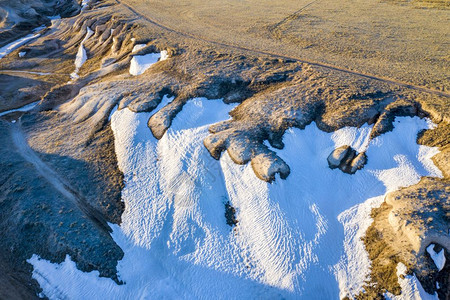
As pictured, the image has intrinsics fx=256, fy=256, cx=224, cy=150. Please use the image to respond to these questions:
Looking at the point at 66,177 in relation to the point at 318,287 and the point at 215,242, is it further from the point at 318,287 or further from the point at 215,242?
the point at 318,287

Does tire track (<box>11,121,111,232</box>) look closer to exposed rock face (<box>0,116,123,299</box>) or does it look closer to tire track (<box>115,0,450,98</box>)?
exposed rock face (<box>0,116,123,299</box>)

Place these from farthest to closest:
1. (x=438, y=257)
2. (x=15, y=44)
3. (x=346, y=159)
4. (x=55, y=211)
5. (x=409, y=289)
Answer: (x=15, y=44) → (x=346, y=159) → (x=55, y=211) → (x=438, y=257) → (x=409, y=289)

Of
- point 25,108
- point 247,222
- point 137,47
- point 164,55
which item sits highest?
point 164,55

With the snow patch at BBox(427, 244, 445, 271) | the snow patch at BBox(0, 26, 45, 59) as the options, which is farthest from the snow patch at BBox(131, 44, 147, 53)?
the snow patch at BBox(427, 244, 445, 271)

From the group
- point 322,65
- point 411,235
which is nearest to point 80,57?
point 322,65

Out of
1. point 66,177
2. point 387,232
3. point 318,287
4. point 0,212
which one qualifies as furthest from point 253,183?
point 0,212

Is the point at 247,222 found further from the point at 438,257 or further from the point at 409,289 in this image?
the point at 438,257

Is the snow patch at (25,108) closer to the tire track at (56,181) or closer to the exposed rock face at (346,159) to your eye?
the tire track at (56,181)
